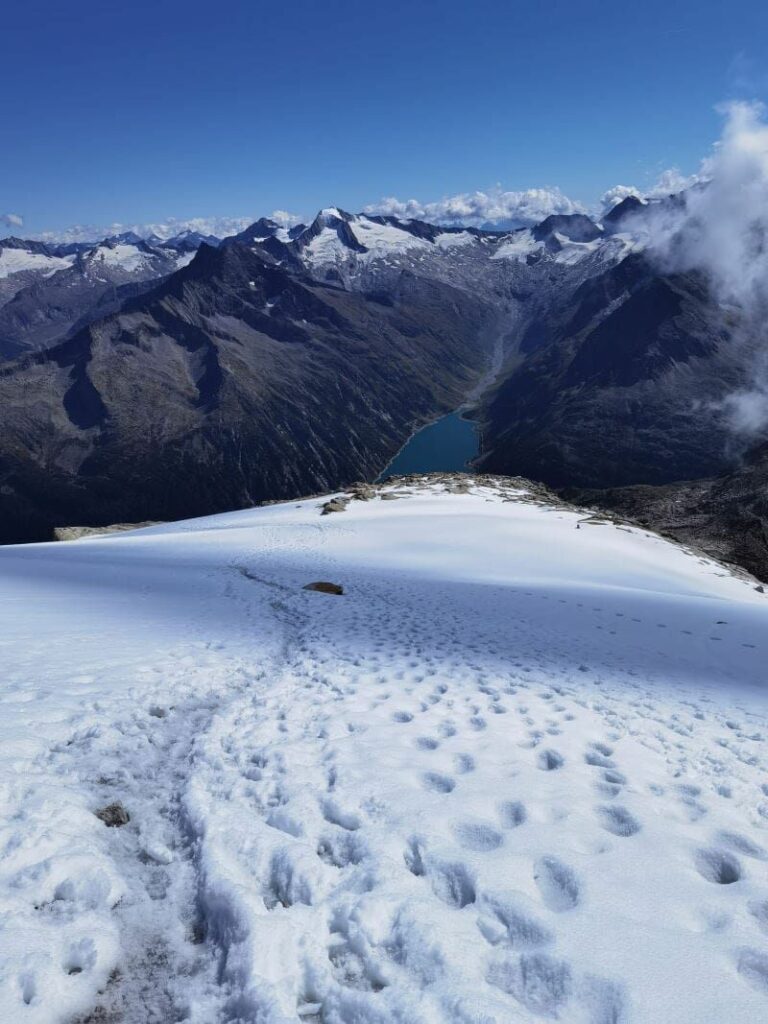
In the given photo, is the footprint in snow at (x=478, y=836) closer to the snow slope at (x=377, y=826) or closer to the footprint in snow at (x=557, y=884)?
the snow slope at (x=377, y=826)

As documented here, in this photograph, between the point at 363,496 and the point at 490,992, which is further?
the point at 363,496

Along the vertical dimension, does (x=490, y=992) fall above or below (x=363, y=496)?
below

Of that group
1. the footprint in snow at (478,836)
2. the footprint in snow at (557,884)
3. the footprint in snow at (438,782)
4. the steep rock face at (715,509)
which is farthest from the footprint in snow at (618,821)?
the steep rock face at (715,509)

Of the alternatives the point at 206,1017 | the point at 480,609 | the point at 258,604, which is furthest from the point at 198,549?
the point at 206,1017

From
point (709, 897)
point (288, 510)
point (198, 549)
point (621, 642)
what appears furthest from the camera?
point (288, 510)

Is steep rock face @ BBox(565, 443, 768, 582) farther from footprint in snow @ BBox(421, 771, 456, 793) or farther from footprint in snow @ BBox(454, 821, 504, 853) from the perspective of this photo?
footprint in snow @ BBox(454, 821, 504, 853)

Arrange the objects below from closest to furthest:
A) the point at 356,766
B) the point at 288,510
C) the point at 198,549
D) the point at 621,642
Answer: the point at 356,766
the point at 621,642
the point at 198,549
the point at 288,510

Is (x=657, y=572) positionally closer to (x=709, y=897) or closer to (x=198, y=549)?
(x=198, y=549)

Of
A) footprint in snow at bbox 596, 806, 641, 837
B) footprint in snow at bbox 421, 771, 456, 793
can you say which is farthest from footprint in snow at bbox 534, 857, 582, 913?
footprint in snow at bbox 421, 771, 456, 793

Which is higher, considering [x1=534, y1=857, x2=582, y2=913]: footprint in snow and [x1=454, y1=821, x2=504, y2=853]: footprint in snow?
[x1=454, y1=821, x2=504, y2=853]: footprint in snow
